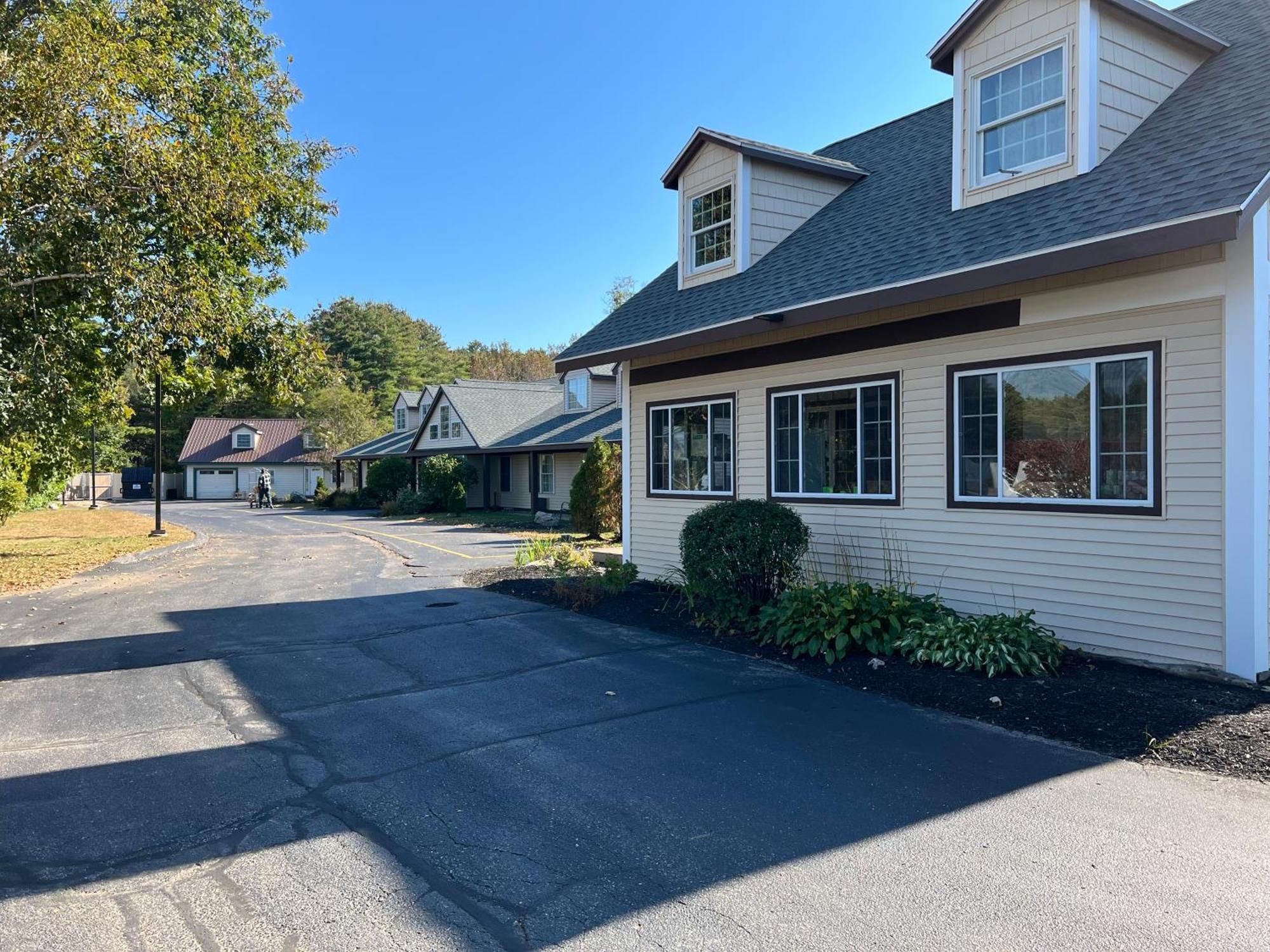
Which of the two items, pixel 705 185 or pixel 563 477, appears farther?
pixel 563 477

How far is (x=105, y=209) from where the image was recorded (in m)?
8.99

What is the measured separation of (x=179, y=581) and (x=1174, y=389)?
1458 centimetres

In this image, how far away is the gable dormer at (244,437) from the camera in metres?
57.6

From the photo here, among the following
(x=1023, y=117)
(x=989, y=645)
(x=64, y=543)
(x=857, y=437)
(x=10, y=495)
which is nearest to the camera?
(x=989, y=645)

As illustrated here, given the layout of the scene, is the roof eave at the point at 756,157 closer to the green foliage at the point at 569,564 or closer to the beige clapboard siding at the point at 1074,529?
the beige clapboard siding at the point at 1074,529

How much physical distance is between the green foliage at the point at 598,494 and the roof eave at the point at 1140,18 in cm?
1371

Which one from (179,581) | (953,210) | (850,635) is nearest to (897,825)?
(850,635)

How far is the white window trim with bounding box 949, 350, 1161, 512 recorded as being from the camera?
698 cm

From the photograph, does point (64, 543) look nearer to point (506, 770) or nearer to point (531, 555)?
point (531, 555)

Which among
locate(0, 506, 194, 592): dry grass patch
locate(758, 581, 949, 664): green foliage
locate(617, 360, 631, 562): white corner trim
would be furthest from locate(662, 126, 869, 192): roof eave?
locate(0, 506, 194, 592): dry grass patch

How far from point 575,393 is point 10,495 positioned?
1999 centimetres

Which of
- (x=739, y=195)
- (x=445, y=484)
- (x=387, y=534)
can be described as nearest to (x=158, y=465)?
(x=387, y=534)

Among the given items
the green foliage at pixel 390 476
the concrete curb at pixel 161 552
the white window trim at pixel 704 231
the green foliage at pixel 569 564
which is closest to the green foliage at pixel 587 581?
the green foliage at pixel 569 564

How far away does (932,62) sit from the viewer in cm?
955
